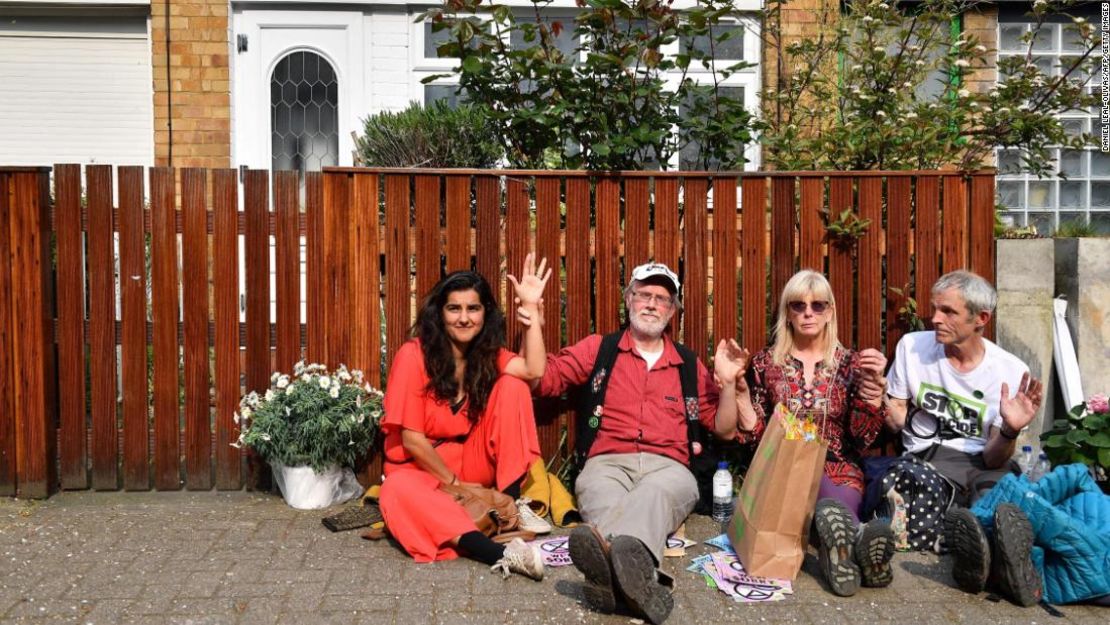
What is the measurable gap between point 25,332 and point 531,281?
2723 millimetres

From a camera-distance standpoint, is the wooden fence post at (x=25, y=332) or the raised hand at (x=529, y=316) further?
the wooden fence post at (x=25, y=332)

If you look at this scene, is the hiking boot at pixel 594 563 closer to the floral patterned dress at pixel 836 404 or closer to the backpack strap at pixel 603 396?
the backpack strap at pixel 603 396

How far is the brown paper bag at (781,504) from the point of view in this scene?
423 centimetres

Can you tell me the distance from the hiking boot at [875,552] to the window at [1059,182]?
5.73 metres

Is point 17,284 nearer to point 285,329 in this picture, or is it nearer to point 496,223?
point 285,329

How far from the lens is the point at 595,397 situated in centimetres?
517

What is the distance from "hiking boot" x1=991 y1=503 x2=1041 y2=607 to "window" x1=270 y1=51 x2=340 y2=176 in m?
6.74

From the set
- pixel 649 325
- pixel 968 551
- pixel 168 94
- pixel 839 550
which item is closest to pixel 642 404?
pixel 649 325

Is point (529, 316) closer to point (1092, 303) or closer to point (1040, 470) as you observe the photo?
point (1040, 470)

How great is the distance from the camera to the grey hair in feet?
16.3

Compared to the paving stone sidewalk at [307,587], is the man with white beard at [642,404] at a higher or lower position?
higher

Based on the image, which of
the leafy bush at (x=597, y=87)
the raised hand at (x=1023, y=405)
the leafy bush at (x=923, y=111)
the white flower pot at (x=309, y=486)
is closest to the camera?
the raised hand at (x=1023, y=405)

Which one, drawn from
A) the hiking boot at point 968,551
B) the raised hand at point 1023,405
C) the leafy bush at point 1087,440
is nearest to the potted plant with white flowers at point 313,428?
the hiking boot at point 968,551

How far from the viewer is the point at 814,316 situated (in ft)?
16.6
